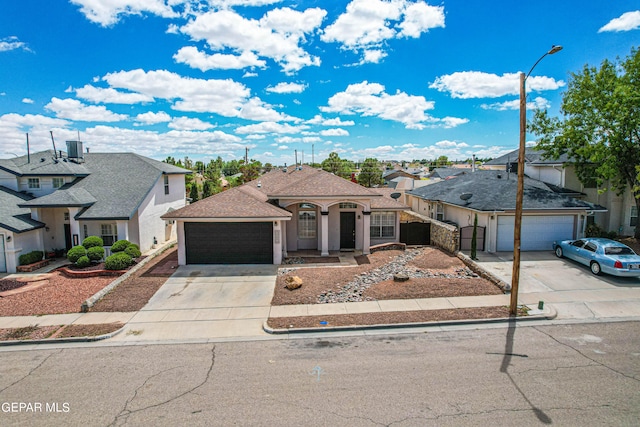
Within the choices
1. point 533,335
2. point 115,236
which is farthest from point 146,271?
point 533,335

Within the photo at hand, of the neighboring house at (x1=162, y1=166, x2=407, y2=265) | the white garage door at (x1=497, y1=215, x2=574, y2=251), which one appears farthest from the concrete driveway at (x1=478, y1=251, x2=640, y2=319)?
the neighboring house at (x1=162, y1=166, x2=407, y2=265)

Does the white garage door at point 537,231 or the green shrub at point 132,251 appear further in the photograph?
the white garage door at point 537,231

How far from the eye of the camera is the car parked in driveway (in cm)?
1465

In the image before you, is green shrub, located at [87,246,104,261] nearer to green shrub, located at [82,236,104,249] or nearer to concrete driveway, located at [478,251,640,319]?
green shrub, located at [82,236,104,249]

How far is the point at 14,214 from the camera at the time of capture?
19375mm

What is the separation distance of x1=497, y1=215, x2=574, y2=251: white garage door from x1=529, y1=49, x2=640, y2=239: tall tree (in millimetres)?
3410

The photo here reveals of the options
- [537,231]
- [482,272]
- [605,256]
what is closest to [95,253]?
[482,272]

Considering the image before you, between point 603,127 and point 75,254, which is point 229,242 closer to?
point 75,254

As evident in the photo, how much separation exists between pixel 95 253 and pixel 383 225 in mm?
15764

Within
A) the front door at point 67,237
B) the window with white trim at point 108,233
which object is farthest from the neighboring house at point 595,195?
the front door at point 67,237

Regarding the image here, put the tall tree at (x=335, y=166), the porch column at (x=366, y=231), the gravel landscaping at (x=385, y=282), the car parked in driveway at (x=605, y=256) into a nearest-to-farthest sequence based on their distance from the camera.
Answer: the gravel landscaping at (x=385, y=282) → the car parked in driveway at (x=605, y=256) → the porch column at (x=366, y=231) → the tall tree at (x=335, y=166)

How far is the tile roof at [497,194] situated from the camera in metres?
19.7

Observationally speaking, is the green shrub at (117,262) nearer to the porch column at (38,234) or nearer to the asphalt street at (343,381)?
the porch column at (38,234)

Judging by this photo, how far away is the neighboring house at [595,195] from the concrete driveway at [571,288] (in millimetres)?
8333
